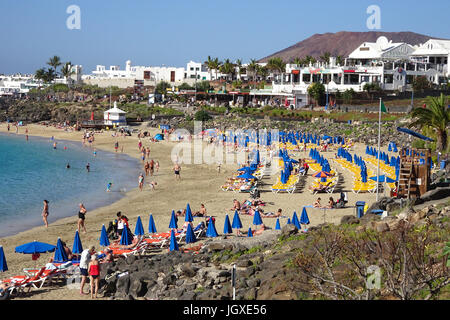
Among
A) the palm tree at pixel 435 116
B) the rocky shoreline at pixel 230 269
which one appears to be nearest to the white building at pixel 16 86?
the palm tree at pixel 435 116

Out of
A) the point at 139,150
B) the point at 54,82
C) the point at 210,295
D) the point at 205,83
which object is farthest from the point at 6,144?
the point at 54,82

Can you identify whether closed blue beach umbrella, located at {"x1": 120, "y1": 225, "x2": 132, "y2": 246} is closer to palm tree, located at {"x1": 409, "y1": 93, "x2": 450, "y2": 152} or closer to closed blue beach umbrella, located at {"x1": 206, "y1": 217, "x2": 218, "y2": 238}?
closed blue beach umbrella, located at {"x1": 206, "y1": 217, "x2": 218, "y2": 238}

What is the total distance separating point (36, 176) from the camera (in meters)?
37.9

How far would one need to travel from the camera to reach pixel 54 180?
117ft

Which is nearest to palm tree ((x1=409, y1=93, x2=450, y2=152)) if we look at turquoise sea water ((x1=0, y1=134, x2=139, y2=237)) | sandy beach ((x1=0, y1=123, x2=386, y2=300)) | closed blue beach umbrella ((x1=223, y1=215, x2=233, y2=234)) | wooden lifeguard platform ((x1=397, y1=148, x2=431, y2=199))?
sandy beach ((x1=0, y1=123, x2=386, y2=300))

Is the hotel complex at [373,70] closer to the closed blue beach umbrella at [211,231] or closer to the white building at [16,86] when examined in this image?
the closed blue beach umbrella at [211,231]

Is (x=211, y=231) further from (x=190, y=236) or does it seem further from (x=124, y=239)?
(x=124, y=239)

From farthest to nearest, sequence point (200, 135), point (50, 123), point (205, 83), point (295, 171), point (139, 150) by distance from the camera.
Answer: point (205, 83) < point (50, 123) < point (200, 135) < point (139, 150) < point (295, 171)

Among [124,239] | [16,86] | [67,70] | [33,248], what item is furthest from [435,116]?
[16,86]

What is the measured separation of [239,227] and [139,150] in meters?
33.8

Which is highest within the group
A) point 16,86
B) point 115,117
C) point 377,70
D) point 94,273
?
point 16,86

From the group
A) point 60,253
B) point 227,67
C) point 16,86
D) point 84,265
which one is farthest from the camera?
point 16,86

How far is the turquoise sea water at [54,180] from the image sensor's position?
25.3 m

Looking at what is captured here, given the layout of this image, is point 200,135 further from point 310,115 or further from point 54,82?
point 54,82
